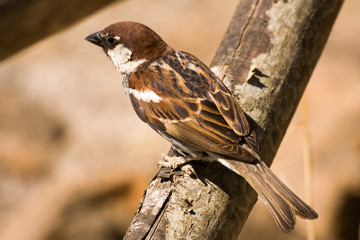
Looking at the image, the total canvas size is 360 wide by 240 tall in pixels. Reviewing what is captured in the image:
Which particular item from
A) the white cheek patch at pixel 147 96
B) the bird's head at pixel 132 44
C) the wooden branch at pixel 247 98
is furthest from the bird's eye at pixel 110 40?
the wooden branch at pixel 247 98

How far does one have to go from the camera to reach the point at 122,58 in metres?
3.60

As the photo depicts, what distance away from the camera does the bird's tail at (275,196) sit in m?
2.71

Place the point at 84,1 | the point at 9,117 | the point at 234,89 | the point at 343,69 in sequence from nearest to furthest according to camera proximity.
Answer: the point at 234,89
the point at 84,1
the point at 343,69
the point at 9,117

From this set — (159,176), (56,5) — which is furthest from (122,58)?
(159,176)

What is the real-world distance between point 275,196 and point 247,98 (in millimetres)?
646

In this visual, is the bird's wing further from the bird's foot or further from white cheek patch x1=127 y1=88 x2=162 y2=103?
the bird's foot

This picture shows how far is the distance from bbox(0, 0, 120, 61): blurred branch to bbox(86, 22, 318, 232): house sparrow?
8.9 inches

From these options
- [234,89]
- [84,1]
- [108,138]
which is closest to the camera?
[234,89]

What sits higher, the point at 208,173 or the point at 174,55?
the point at 174,55

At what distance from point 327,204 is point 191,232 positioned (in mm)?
2880

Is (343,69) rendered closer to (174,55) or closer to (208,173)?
(174,55)

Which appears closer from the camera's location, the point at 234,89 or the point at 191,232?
the point at 191,232

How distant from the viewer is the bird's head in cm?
349

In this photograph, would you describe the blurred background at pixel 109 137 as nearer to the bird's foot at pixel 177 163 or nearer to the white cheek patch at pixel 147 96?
the white cheek patch at pixel 147 96
